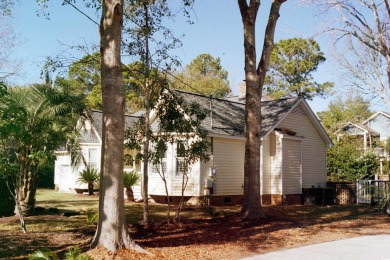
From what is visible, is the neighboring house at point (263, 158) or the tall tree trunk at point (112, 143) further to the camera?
the neighboring house at point (263, 158)

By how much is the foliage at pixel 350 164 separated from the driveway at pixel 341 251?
53.4 ft

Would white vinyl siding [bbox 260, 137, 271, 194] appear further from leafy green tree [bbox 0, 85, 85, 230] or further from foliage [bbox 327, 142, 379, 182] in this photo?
leafy green tree [bbox 0, 85, 85, 230]

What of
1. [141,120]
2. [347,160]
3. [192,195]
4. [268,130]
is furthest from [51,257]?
[347,160]

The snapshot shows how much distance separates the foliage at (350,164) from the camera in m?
25.9

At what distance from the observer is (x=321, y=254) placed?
28.7 ft

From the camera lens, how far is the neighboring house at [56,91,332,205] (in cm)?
1986

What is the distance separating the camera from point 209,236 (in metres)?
11.1

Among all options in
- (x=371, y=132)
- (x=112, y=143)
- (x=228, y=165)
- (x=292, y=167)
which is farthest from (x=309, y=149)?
(x=371, y=132)

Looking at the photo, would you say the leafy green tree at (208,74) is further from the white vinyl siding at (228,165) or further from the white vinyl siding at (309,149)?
the white vinyl siding at (228,165)

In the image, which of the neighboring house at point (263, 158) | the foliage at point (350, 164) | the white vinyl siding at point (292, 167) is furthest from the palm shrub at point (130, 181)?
the foliage at point (350, 164)

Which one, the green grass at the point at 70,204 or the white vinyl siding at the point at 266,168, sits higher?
the white vinyl siding at the point at 266,168

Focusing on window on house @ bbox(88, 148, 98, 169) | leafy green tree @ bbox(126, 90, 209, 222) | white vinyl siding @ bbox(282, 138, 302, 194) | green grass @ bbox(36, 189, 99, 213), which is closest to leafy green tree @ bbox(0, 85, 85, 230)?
green grass @ bbox(36, 189, 99, 213)

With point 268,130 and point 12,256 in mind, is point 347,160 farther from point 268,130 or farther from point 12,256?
point 12,256

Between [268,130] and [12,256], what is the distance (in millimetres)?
14566
